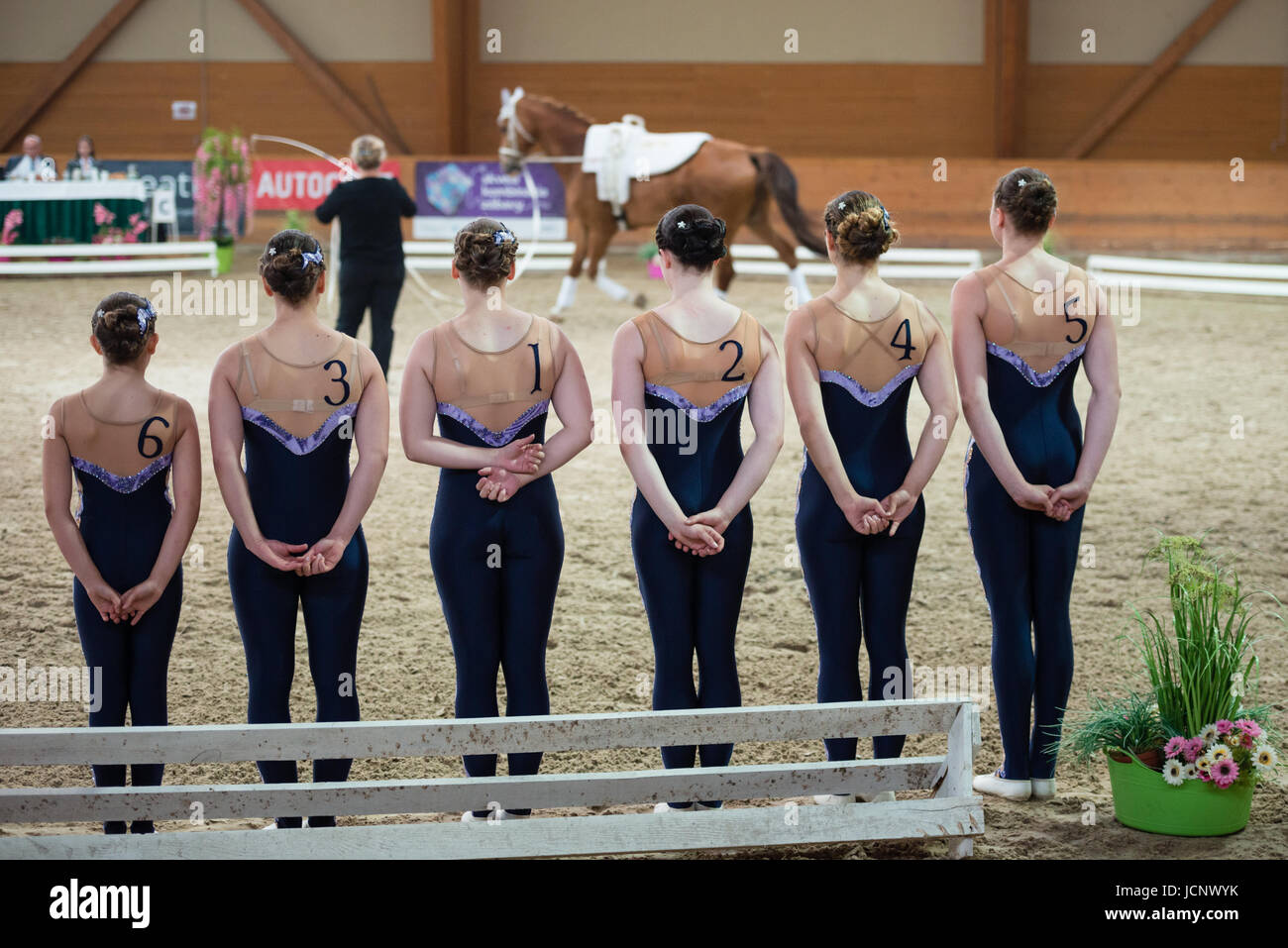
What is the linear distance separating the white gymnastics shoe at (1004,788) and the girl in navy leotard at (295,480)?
1530 mm

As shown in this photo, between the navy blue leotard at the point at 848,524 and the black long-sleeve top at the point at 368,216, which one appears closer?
the navy blue leotard at the point at 848,524

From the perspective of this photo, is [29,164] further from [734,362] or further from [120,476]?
[734,362]

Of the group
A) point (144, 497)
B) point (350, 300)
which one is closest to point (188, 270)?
→ point (350, 300)

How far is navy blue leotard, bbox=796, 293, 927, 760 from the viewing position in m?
3.25

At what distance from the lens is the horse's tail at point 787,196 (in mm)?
12031

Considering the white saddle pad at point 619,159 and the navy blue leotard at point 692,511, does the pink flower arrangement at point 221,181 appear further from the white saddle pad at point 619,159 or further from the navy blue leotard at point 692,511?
the navy blue leotard at point 692,511

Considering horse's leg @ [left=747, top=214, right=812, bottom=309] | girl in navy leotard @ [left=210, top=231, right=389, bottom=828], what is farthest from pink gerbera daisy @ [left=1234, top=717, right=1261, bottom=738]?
horse's leg @ [left=747, top=214, right=812, bottom=309]

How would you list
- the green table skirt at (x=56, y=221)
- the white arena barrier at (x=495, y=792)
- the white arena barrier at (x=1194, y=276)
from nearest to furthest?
the white arena barrier at (x=495, y=792) → the white arena barrier at (x=1194, y=276) → the green table skirt at (x=56, y=221)

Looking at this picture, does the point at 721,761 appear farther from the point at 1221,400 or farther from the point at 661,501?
the point at 1221,400

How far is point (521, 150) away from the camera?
42.7 ft

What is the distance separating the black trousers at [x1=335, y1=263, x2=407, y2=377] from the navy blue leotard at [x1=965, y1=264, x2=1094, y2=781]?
5.30 metres

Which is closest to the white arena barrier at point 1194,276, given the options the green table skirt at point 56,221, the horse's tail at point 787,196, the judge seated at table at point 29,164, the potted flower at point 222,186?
the horse's tail at point 787,196

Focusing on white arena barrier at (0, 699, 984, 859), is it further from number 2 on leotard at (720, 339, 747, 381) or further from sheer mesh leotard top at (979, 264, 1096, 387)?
sheer mesh leotard top at (979, 264, 1096, 387)
